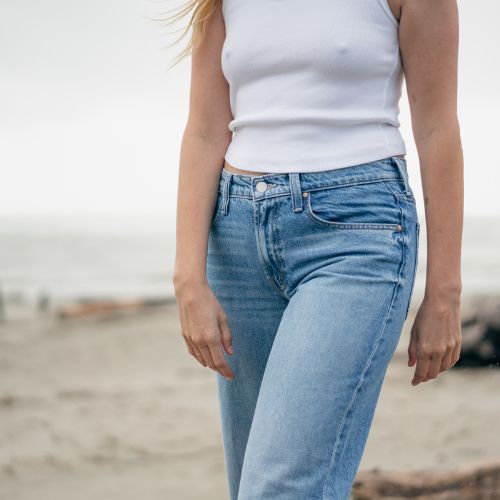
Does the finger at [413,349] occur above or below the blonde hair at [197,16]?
below

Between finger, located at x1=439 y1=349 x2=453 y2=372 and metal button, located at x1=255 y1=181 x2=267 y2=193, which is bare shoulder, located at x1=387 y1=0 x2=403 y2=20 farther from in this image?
finger, located at x1=439 y1=349 x2=453 y2=372

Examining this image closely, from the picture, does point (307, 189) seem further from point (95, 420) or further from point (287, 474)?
point (95, 420)

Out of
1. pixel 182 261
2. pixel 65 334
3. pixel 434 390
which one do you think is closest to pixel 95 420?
pixel 434 390

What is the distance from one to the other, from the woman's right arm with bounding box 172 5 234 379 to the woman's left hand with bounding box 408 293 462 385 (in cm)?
Answer: 33

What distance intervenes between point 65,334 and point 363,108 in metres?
6.04

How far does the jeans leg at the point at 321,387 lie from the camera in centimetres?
108

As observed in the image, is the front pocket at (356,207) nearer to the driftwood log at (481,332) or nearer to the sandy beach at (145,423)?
the sandy beach at (145,423)

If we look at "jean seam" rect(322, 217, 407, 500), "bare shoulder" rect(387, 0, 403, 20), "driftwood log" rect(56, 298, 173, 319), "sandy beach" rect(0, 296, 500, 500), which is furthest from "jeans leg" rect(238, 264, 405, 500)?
"driftwood log" rect(56, 298, 173, 319)

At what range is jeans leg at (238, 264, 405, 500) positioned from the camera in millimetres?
1084

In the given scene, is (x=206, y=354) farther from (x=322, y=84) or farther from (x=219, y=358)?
(x=322, y=84)

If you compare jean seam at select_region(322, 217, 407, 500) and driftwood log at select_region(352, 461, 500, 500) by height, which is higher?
jean seam at select_region(322, 217, 407, 500)

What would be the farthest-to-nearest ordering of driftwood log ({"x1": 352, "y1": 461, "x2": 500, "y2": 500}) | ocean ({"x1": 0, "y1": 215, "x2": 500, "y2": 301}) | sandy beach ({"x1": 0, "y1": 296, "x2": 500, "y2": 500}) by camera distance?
ocean ({"x1": 0, "y1": 215, "x2": 500, "y2": 301}) → sandy beach ({"x1": 0, "y1": 296, "x2": 500, "y2": 500}) → driftwood log ({"x1": 352, "y1": 461, "x2": 500, "y2": 500})

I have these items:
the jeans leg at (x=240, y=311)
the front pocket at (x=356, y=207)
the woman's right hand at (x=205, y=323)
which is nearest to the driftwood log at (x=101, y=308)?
the jeans leg at (x=240, y=311)

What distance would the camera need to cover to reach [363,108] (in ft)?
4.02
